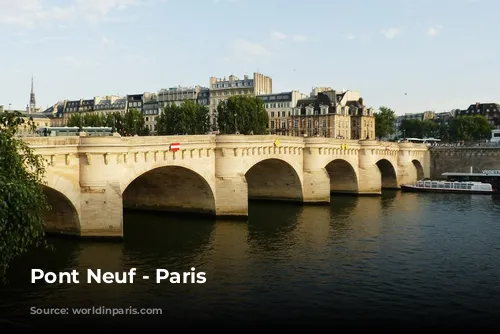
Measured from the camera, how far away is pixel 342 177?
73.2 m

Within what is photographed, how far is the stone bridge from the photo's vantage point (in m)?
34.8

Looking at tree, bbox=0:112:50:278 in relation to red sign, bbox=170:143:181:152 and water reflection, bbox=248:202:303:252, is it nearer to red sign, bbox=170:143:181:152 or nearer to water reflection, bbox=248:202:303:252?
water reflection, bbox=248:202:303:252

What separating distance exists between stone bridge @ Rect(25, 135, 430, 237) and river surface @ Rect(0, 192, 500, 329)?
1.87m

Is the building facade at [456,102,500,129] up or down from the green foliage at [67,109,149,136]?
up

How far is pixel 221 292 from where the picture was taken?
25.6 metres

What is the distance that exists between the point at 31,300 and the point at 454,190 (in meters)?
65.6

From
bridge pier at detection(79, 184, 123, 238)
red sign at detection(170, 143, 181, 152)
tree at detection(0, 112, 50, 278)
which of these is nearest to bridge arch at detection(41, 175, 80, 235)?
bridge pier at detection(79, 184, 123, 238)

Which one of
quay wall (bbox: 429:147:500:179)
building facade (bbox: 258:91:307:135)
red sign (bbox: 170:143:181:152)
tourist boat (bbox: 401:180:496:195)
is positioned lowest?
tourist boat (bbox: 401:180:496:195)

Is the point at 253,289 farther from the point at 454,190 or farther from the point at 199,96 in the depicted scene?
the point at 199,96

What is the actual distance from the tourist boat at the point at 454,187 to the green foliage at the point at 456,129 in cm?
6455

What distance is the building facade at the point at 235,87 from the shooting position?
429 ft

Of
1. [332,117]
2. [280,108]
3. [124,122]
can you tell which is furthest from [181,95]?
[332,117]

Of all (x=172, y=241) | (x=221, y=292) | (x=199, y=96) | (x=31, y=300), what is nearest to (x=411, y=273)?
(x=221, y=292)

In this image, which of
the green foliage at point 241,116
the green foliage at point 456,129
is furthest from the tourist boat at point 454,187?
the green foliage at point 456,129
